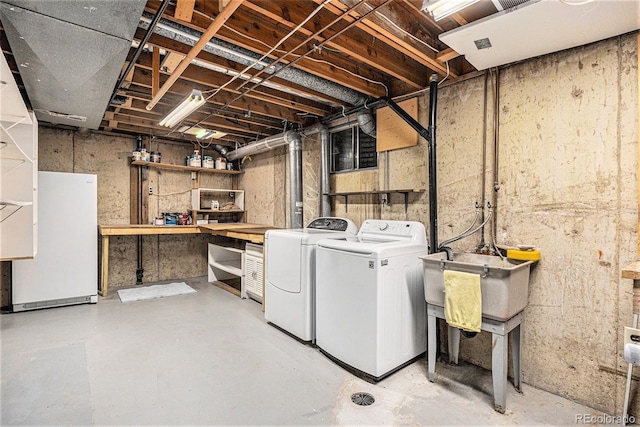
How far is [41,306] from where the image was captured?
3822 millimetres

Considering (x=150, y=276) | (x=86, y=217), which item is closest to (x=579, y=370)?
(x=86, y=217)

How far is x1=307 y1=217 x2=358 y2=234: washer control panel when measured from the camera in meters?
3.45

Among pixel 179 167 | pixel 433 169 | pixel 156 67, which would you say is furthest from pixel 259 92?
pixel 179 167

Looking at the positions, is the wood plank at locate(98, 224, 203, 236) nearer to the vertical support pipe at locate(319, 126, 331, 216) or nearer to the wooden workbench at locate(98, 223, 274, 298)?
the wooden workbench at locate(98, 223, 274, 298)

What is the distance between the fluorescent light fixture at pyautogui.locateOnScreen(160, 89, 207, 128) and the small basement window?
1646mm

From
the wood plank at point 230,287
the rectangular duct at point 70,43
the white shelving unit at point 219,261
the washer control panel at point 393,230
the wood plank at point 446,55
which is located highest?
the wood plank at point 446,55

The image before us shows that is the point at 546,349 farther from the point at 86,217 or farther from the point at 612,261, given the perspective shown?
the point at 86,217

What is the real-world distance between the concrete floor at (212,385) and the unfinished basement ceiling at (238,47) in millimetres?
2246

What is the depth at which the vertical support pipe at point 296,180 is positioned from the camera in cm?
412

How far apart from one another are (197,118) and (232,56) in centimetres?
206

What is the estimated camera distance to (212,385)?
86.9 inches

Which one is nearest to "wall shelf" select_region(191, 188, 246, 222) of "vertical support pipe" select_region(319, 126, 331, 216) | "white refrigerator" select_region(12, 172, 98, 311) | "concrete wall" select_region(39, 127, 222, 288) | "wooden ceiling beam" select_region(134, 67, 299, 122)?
"concrete wall" select_region(39, 127, 222, 288)

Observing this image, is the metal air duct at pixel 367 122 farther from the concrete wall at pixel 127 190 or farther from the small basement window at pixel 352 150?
the concrete wall at pixel 127 190

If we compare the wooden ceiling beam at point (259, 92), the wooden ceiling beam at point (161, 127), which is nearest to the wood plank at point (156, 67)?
the wooden ceiling beam at point (259, 92)
